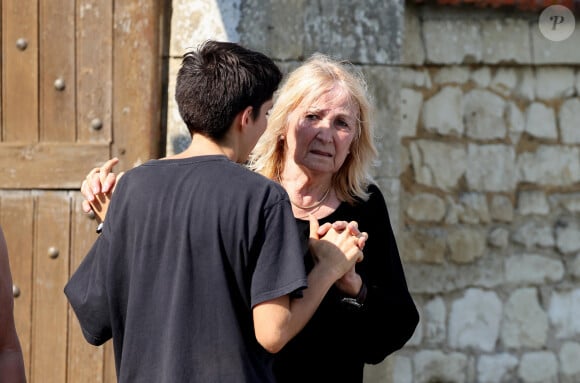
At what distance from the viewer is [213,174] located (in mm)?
2250

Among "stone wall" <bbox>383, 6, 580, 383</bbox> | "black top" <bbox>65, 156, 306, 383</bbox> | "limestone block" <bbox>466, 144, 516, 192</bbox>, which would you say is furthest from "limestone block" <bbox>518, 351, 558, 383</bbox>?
"black top" <bbox>65, 156, 306, 383</bbox>

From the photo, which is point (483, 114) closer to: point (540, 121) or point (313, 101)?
point (540, 121)

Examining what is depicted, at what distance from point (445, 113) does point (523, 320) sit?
1.07 meters

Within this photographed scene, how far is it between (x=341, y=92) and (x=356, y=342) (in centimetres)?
73

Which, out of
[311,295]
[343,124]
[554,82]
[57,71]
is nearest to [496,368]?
[554,82]

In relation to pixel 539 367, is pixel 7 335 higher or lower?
higher

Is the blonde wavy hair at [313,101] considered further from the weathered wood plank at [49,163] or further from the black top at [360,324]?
the weathered wood plank at [49,163]

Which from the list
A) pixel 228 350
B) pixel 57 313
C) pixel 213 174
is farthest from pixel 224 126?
pixel 57 313

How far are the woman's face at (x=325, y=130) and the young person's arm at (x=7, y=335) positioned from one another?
3.15ft

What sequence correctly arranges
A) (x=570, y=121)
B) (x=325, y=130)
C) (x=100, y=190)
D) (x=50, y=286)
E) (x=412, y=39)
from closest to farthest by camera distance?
(x=100, y=190)
(x=325, y=130)
(x=50, y=286)
(x=412, y=39)
(x=570, y=121)

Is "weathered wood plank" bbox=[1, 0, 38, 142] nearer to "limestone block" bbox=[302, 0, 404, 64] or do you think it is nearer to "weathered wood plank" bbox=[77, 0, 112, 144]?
"weathered wood plank" bbox=[77, 0, 112, 144]

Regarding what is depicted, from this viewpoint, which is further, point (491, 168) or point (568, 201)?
point (568, 201)

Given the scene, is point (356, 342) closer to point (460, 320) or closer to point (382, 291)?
point (382, 291)

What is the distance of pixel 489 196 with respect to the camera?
4.77 metres
